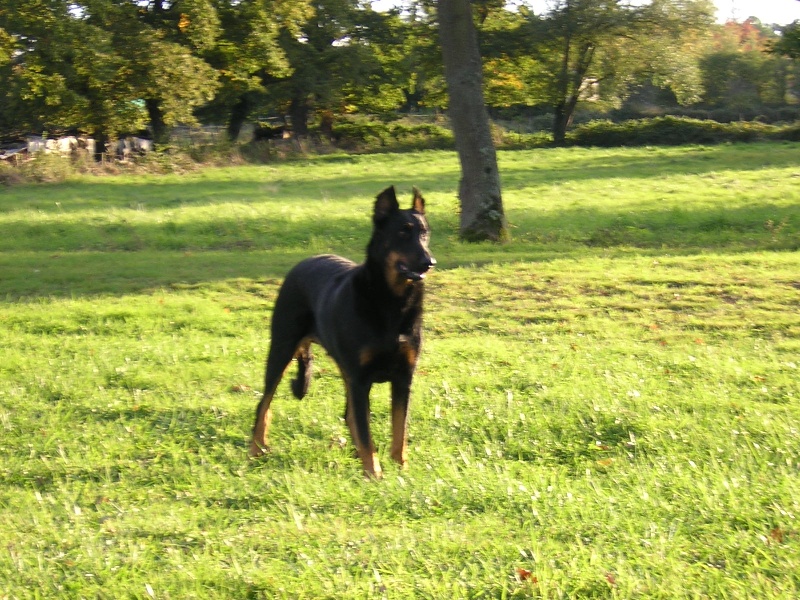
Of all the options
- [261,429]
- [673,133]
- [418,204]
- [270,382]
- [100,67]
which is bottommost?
[261,429]

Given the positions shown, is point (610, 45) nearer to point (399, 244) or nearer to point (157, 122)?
point (157, 122)

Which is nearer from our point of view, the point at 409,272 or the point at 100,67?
the point at 409,272

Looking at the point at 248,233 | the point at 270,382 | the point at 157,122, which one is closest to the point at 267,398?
the point at 270,382

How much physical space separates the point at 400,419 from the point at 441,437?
0.75 meters

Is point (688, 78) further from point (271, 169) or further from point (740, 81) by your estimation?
point (271, 169)

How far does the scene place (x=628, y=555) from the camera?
464 centimetres

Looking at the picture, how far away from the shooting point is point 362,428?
621 cm

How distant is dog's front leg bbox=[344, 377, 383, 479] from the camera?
6148 millimetres

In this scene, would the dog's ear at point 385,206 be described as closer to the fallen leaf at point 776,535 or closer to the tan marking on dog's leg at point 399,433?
the tan marking on dog's leg at point 399,433

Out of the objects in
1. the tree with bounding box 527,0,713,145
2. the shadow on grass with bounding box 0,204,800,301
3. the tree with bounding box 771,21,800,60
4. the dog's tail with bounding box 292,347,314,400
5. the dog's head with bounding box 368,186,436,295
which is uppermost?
the tree with bounding box 527,0,713,145

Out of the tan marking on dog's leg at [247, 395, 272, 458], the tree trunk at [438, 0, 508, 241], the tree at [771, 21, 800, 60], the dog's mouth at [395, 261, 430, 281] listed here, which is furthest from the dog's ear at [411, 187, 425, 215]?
the tree at [771, 21, 800, 60]

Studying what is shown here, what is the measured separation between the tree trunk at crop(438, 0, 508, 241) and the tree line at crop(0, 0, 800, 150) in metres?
10.6

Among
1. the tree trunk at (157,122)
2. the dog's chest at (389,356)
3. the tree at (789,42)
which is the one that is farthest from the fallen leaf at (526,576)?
the tree trunk at (157,122)

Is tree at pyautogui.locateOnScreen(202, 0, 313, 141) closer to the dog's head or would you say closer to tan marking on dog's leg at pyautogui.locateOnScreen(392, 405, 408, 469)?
the dog's head
